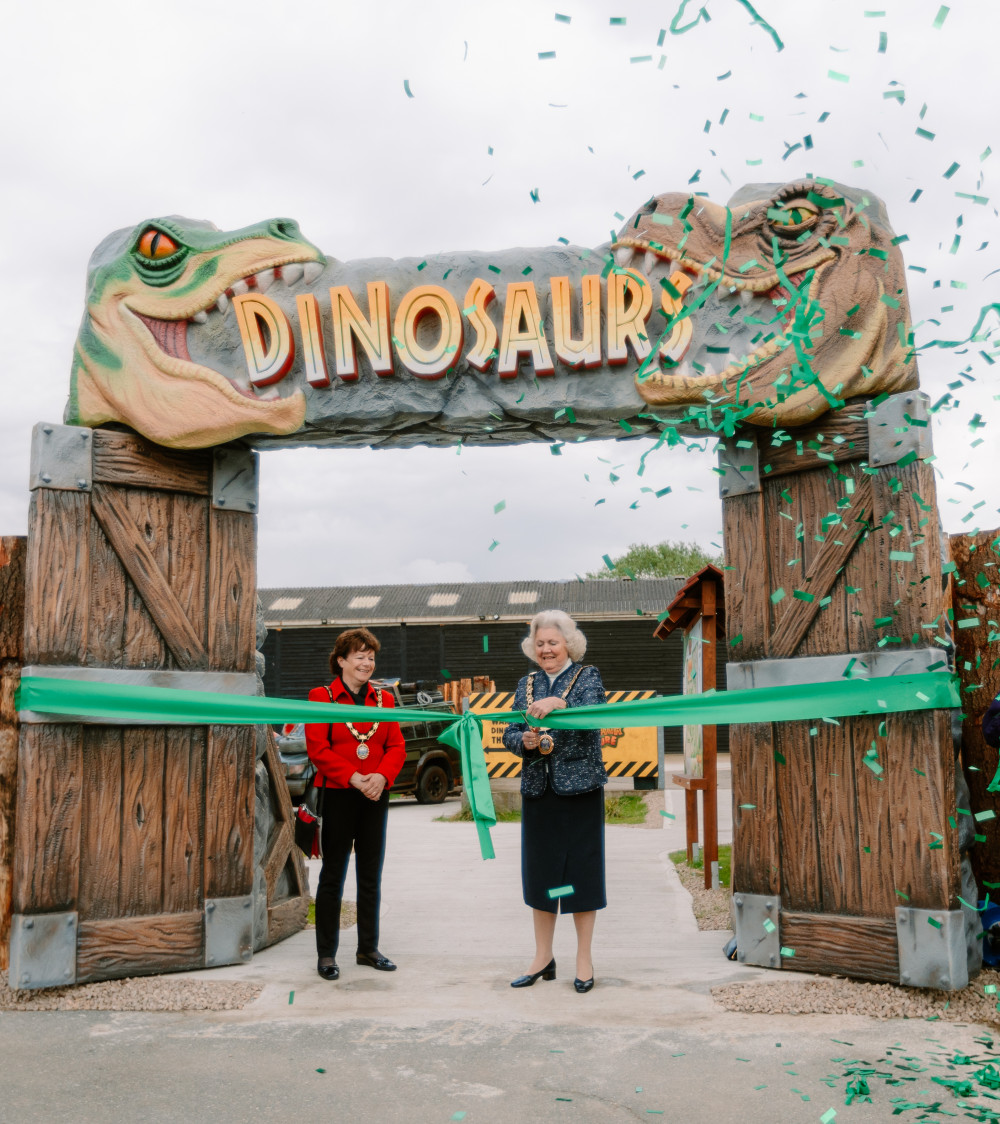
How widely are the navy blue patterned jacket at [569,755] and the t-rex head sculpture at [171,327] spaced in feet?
6.55

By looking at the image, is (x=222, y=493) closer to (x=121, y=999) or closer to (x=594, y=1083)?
(x=121, y=999)

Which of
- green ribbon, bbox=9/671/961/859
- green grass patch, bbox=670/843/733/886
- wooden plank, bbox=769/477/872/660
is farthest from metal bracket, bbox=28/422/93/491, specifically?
green grass patch, bbox=670/843/733/886

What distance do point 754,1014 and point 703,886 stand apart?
11.7 ft

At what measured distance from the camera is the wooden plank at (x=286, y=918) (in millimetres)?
5943

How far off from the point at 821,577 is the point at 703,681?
10.4 feet

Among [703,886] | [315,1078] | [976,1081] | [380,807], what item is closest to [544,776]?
[380,807]

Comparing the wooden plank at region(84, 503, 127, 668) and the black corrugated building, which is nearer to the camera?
the wooden plank at region(84, 503, 127, 668)

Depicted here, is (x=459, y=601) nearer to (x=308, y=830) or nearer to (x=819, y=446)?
(x=308, y=830)

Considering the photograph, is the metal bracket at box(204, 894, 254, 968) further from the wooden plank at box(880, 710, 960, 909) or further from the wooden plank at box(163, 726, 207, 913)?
the wooden plank at box(880, 710, 960, 909)

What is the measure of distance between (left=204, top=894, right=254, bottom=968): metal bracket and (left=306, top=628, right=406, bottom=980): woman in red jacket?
45 cm

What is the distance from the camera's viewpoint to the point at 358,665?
5293 mm

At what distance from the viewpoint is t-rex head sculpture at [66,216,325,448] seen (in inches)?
212

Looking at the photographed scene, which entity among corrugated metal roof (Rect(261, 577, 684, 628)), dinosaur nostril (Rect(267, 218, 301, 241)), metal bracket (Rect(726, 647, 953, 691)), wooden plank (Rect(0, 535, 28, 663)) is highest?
corrugated metal roof (Rect(261, 577, 684, 628))

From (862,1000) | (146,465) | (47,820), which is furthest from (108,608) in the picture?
(862,1000)
